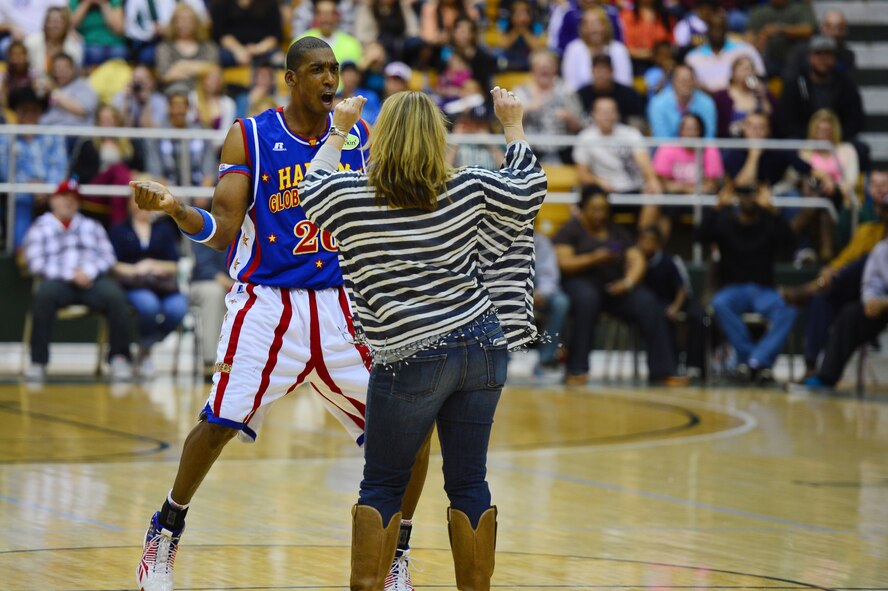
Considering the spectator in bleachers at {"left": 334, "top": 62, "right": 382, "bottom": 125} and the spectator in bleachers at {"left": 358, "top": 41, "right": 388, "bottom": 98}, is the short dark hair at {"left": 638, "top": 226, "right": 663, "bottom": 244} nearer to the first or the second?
the spectator in bleachers at {"left": 334, "top": 62, "right": 382, "bottom": 125}

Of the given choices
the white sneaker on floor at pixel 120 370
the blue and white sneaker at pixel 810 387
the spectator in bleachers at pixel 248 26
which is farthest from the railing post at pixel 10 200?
the blue and white sneaker at pixel 810 387

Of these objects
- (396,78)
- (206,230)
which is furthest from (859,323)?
(206,230)

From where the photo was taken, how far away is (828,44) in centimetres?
1705

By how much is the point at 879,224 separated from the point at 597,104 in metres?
3.09

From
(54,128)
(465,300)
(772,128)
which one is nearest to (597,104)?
(772,128)

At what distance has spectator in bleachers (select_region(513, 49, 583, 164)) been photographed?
1608 centimetres

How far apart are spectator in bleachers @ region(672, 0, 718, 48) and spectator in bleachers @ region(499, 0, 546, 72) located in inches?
71.2

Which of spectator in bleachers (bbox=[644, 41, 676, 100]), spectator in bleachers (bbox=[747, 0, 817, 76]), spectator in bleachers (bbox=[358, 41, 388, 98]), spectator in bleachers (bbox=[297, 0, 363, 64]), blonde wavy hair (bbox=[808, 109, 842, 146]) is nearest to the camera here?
blonde wavy hair (bbox=[808, 109, 842, 146])

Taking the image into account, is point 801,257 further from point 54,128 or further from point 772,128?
point 54,128

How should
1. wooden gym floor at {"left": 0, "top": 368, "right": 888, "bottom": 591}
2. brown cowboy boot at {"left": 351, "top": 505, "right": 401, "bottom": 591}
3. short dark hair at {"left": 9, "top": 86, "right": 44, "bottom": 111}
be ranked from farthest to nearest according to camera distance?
short dark hair at {"left": 9, "top": 86, "right": 44, "bottom": 111}, wooden gym floor at {"left": 0, "top": 368, "right": 888, "bottom": 591}, brown cowboy boot at {"left": 351, "top": 505, "right": 401, "bottom": 591}

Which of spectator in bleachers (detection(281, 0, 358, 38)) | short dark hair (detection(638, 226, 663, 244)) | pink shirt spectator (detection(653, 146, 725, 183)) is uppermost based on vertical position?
spectator in bleachers (detection(281, 0, 358, 38))

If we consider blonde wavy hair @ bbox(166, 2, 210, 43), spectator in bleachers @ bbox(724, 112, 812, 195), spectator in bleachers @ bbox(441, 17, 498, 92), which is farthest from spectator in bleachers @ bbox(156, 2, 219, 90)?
spectator in bleachers @ bbox(724, 112, 812, 195)

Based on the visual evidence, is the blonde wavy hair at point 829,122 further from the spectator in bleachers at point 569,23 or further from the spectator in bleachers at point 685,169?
the spectator in bleachers at point 569,23

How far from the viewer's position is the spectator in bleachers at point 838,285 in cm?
1425
